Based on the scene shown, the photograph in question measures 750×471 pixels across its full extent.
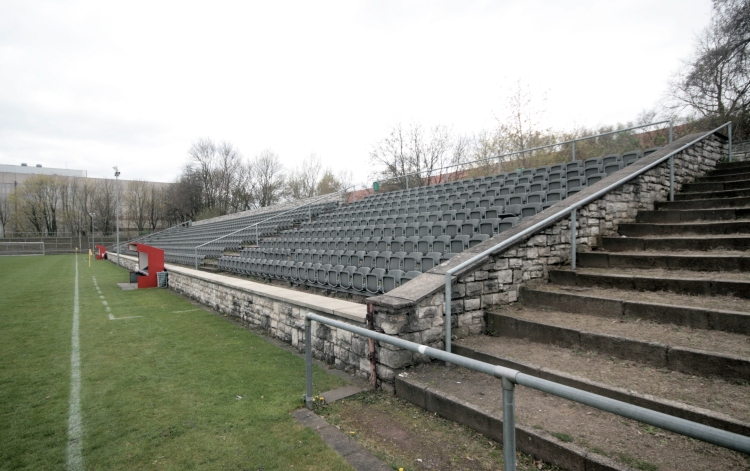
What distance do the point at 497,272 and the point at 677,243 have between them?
2.71 metres

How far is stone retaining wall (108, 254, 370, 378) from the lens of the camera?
481 cm

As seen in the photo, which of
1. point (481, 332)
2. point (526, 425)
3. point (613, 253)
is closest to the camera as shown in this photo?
point (526, 425)

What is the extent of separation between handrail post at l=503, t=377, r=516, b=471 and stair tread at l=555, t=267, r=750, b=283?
12.1 ft

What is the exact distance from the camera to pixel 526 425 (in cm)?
286

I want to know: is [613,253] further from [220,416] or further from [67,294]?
[67,294]

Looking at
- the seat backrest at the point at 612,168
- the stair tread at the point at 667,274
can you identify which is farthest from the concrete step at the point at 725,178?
the stair tread at the point at 667,274

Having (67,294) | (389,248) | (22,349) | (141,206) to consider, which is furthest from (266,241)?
(141,206)

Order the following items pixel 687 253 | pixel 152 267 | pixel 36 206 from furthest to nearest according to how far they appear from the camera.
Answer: pixel 36 206 → pixel 152 267 → pixel 687 253

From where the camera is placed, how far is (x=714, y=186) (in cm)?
714

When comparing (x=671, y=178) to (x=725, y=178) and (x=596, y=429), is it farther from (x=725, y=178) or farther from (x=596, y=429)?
(x=596, y=429)

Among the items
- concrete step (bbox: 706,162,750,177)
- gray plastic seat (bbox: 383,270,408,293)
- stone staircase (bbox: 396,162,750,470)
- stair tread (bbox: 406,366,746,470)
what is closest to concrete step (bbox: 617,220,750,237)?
stone staircase (bbox: 396,162,750,470)

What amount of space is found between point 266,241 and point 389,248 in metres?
8.15

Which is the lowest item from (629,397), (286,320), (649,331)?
(286,320)

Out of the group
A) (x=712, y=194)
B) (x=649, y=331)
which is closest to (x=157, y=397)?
(x=649, y=331)
